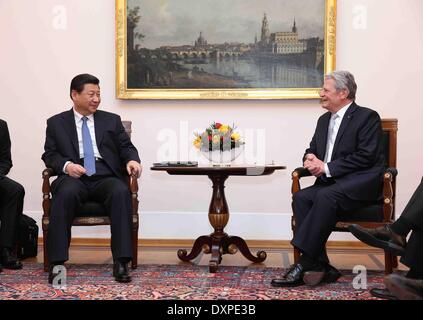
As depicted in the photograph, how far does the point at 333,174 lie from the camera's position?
4.56 meters

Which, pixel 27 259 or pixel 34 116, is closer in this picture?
pixel 27 259

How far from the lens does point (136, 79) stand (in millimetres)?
6324

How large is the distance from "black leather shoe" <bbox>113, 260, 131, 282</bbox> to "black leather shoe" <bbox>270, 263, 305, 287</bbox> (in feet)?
3.36

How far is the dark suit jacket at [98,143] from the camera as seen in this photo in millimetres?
4914

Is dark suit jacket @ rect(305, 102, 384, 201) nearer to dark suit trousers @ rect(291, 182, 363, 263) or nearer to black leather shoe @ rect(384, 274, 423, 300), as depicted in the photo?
dark suit trousers @ rect(291, 182, 363, 263)

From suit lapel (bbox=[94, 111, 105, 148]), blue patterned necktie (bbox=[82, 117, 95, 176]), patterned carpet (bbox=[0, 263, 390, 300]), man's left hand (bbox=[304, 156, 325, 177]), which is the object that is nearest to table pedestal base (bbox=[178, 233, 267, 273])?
patterned carpet (bbox=[0, 263, 390, 300])

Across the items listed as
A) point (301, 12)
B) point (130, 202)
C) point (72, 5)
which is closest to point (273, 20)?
point (301, 12)

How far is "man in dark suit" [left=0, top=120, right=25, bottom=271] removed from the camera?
486 cm

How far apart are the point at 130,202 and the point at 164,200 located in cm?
184

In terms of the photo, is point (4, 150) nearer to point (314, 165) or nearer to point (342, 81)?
point (314, 165)

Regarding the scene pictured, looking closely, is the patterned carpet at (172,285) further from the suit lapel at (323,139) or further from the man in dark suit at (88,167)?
the suit lapel at (323,139)

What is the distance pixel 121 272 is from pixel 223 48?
2.79 meters
